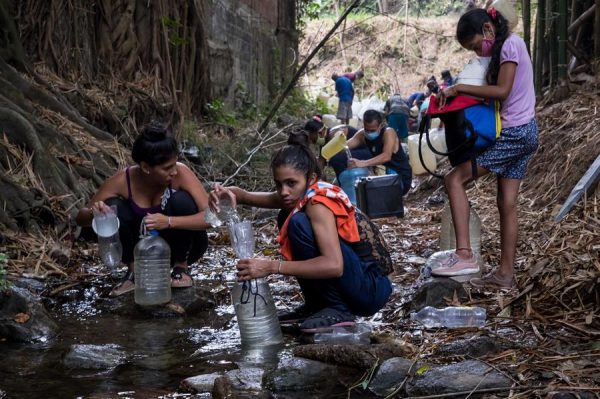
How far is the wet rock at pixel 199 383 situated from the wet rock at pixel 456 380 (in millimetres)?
667

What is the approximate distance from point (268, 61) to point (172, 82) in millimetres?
7316

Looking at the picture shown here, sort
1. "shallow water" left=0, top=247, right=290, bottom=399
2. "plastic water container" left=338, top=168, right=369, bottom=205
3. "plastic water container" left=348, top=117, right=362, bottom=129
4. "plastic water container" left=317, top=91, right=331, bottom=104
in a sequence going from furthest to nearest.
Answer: "plastic water container" left=317, top=91, right=331, bottom=104 → "plastic water container" left=348, top=117, right=362, bottom=129 → "plastic water container" left=338, top=168, right=369, bottom=205 → "shallow water" left=0, top=247, right=290, bottom=399

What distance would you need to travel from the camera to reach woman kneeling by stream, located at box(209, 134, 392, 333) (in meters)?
3.09

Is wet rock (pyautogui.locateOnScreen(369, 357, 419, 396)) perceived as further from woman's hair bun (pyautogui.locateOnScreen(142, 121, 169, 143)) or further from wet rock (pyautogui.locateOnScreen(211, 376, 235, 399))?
woman's hair bun (pyautogui.locateOnScreen(142, 121, 169, 143))

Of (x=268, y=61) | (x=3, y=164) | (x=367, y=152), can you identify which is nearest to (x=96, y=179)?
Answer: (x=3, y=164)

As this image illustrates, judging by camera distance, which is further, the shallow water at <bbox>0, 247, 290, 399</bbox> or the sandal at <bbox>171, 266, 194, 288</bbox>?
the sandal at <bbox>171, 266, 194, 288</bbox>

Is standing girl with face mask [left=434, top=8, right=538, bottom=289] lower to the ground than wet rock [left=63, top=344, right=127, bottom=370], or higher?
higher

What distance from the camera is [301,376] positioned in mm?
2623

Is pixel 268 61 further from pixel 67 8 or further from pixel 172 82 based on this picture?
pixel 67 8

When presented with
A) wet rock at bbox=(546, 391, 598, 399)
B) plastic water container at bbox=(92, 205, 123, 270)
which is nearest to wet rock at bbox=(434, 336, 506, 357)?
wet rock at bbox=(546, 391, 598, 399)

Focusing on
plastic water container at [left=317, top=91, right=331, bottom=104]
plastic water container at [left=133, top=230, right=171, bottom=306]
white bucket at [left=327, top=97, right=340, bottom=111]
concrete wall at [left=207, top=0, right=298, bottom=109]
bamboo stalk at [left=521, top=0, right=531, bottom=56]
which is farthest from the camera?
white bucket at [left=327, top=97, right=340, bottom=111]

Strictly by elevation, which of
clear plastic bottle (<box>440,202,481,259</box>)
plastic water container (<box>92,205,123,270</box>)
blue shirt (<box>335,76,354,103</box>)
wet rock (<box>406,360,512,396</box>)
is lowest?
wet rock (<box>406,360,512,396</box>)

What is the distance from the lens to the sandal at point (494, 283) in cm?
377

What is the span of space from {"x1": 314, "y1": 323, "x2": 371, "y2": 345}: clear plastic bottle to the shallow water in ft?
0.63
